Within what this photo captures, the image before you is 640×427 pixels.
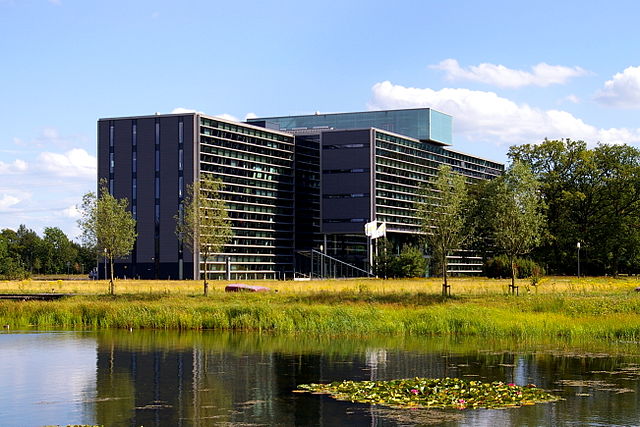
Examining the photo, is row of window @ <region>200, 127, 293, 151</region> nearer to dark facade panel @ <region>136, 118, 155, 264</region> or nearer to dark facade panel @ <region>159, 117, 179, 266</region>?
dark facade panel @ <region>159, 117, 179, 266</region>

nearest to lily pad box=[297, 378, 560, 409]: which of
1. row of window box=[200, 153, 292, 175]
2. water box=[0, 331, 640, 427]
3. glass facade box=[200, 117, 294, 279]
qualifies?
water box=[0, 331, 640, 427]

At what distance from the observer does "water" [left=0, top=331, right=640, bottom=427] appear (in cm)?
2547

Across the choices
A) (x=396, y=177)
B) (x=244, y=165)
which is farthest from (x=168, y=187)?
(x=396, y=177)

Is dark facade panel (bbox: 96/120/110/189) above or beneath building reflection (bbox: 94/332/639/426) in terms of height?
above

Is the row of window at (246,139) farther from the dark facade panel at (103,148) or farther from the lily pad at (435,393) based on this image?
the lily pad at (435,393)

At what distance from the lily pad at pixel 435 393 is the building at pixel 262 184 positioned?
410ft

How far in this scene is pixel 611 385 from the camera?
30.9 meters

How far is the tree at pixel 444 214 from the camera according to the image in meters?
72.4

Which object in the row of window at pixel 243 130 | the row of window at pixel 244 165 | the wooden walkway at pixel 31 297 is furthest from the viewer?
the row of window at pixel 243 130

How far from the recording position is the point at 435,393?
28438mm

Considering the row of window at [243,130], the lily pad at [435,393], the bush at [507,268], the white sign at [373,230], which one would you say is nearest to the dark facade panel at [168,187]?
the row of window at [243,130]

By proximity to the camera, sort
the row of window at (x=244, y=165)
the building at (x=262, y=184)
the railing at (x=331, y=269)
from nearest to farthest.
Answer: the building at (x=262, y=184)
the row of window at (x=244, y=165)
the railing at (x=331, y=269)

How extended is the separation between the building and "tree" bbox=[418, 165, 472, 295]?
264ft

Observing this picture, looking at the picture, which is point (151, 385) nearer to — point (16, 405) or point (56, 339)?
point (16, 405)
